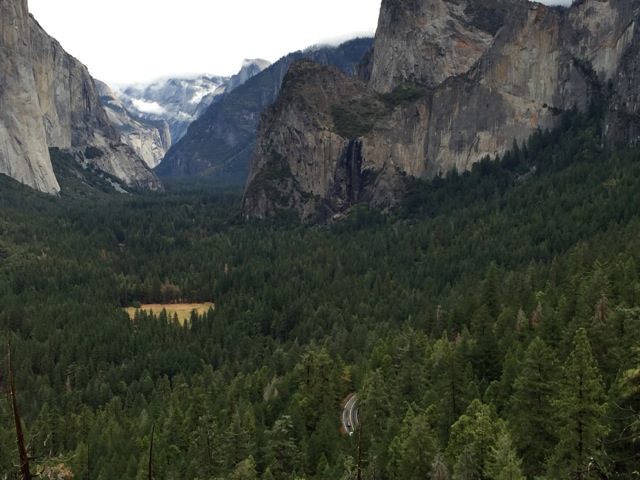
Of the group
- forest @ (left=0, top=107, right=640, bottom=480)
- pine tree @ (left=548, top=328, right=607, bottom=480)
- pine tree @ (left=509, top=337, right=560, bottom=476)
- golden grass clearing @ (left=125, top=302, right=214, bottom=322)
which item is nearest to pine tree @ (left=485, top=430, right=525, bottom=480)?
forest @ (left=0, top=107, right=640, bottom=480)

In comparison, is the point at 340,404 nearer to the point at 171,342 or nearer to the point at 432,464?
the point at 432,464

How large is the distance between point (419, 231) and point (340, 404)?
11938 cm

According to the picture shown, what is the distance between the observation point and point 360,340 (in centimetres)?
11938

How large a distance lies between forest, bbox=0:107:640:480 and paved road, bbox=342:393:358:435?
1.40 metres

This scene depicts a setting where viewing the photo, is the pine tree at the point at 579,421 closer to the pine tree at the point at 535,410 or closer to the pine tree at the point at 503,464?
the pine tree at the point at 503,464

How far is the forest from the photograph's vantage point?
49.0m

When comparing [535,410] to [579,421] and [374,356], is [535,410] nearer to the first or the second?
[579,421]

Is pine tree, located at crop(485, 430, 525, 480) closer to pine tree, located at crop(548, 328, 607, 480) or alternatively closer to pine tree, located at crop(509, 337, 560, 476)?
pine tree, located at crop(548, 328, 607, 480)

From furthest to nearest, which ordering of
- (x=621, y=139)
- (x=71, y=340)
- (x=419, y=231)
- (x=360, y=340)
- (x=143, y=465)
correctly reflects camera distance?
1. (x=419, y=231)
2. (x=621, y=139)
3. (x=71, y=340)
4. (x=360, y=340)
5. (x=143, y=465)

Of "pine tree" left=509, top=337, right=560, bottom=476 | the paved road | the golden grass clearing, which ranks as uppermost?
"pine tree" left=509, top=337, right=560, bottom=476

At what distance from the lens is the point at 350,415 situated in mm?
80375

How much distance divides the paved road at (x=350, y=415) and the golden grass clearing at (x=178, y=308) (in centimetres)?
9577

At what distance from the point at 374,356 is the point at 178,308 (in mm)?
103997

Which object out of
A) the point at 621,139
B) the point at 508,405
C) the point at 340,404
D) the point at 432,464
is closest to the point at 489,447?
the point at 432,464
